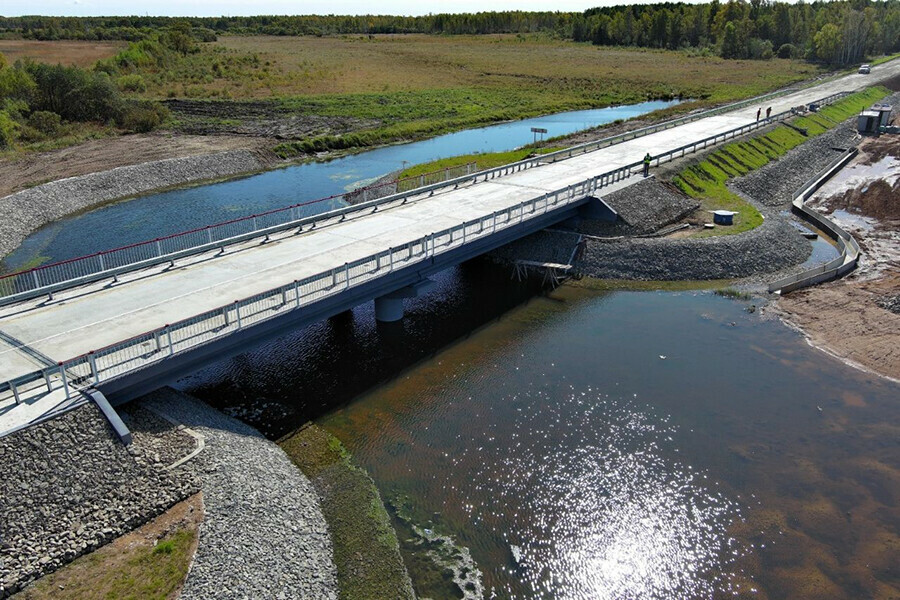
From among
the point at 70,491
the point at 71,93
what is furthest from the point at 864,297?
the point at 71,93

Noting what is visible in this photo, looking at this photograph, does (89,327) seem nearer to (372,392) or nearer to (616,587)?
(372,392)

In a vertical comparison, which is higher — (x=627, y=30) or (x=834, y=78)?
(x=627, y=30)

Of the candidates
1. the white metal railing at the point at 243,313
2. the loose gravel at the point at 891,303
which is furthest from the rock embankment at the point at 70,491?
the loose gravel at the point at 891,303

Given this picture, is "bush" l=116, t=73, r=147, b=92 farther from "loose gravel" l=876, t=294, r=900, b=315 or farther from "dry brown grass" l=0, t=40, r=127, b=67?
"loose gravel" l=876, t=294, r=900, b=315

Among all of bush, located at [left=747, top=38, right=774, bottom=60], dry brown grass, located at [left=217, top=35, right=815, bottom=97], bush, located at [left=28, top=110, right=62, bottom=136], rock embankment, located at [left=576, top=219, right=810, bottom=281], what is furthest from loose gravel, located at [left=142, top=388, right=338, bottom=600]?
bush, located at [left=747, top=38, right=774, bottom=60]

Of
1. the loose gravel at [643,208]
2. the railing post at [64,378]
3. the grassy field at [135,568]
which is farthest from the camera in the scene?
the loose gravel at [643,208]

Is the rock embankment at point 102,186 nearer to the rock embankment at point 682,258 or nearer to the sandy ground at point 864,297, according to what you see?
the rock embankment at point 682,258

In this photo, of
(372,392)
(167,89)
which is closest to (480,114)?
(167,89)
